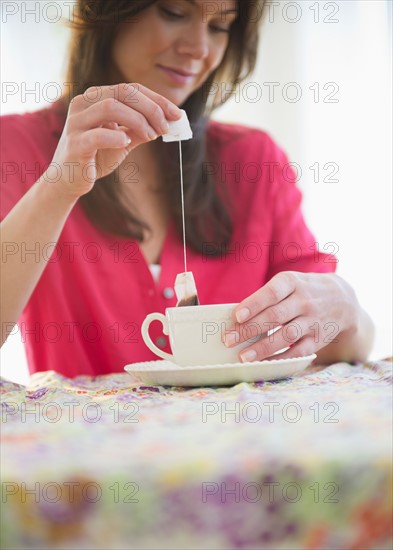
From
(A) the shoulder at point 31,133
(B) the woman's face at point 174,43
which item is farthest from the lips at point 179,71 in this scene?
(A) the shoulder at point 31,133

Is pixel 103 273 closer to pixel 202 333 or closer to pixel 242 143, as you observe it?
pixel 242 143

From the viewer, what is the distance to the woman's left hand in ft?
2.25

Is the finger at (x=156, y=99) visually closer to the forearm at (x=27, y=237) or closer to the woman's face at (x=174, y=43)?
the forearm at (x=27, y=237)

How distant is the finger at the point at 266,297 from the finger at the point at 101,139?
0.24 meters

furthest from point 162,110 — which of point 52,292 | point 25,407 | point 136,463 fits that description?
point 52,292

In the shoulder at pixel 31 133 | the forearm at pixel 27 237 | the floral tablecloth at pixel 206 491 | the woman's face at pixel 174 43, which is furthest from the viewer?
the shoulder at pixel 31 133

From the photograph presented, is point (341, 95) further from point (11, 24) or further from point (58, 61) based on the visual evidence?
point (11, 24)

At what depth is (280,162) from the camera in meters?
1.54

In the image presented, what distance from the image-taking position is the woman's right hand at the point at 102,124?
2.51 feet

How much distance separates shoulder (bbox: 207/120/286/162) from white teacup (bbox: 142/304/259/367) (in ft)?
2.99

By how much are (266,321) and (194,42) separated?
0.69 m

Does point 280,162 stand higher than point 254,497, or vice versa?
point 280,162

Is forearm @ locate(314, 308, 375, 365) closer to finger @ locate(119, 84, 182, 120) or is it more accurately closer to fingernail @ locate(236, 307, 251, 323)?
fingernail @ locate(236, 307, 251, 323)

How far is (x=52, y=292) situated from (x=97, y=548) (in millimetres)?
1024
